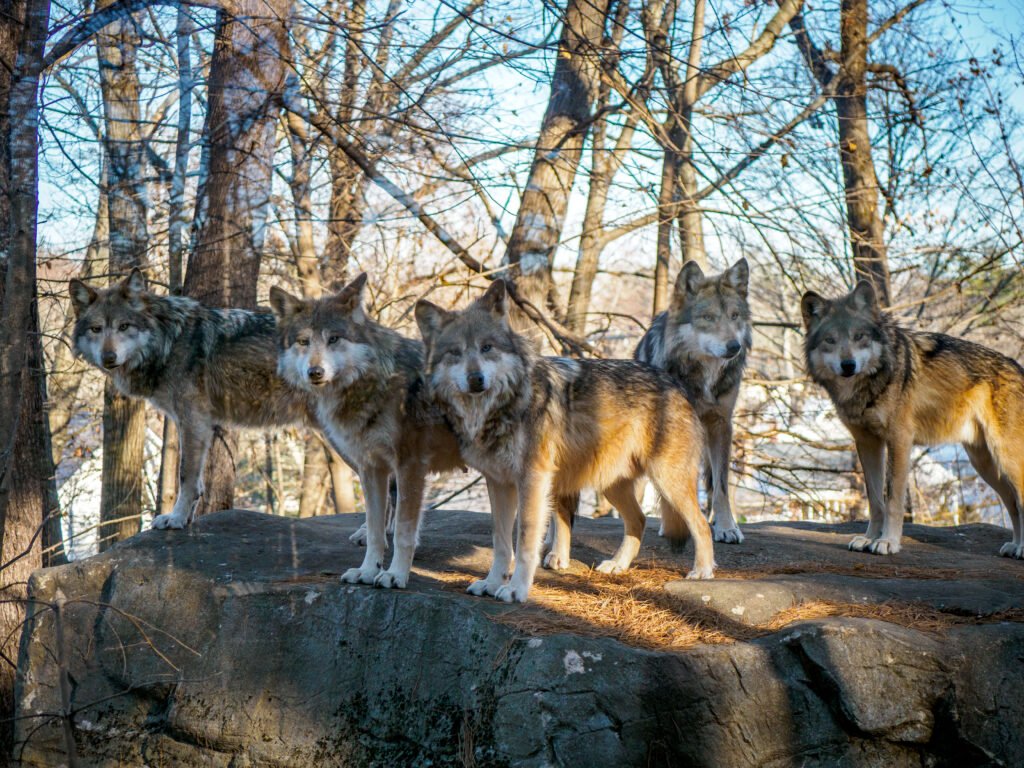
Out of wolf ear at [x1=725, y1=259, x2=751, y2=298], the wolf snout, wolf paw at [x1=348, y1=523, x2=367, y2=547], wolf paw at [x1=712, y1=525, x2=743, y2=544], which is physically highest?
wolf ear at [x1=725, y1=259, x2=751, y2=298]

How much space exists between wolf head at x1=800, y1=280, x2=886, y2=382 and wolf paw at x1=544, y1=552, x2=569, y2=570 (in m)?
2.56

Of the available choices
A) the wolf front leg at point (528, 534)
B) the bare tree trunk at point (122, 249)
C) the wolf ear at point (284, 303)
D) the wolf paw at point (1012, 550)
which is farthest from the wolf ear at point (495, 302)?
the bare tree trunk at point (122, 249)

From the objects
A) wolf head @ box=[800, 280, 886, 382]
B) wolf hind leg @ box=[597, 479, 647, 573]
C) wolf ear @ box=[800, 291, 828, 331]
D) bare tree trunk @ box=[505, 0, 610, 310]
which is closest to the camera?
wolf hind leg @ box=[597, 479, 647, 573]

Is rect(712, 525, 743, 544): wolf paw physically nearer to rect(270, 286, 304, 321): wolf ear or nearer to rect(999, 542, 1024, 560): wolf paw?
rect(999, 542, 1024, 560): wolf paw

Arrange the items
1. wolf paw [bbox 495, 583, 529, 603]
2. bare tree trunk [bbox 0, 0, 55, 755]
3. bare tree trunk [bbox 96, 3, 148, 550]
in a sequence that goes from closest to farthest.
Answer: bare tree trunk [bbox 0, 0, 55, 755] < wolf paw [bbox 495, 583, 529, 603] < bare tree trunk [bbox 96, 3, 148, 550]

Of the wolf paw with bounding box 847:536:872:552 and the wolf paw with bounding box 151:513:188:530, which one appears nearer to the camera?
the wolf paw with bounding box 151:513:188:530

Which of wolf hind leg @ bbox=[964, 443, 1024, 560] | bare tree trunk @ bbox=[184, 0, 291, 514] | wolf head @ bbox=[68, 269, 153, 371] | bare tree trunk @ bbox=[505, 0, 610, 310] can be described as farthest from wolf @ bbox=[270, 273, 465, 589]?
bare tree trunk @ bbox=[505, 0, 610, 310]

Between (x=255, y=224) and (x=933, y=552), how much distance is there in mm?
6851

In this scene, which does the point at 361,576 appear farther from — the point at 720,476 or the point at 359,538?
the point at 720,476

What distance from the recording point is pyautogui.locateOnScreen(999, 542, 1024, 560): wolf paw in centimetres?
675

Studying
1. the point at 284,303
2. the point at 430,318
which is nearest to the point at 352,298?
the point at 284,303

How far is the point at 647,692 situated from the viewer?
14.2 feet

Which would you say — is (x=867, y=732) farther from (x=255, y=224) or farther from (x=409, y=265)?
(x=409, y=265)

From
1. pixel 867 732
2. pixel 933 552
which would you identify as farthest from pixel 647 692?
pixel 933 552
